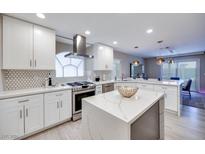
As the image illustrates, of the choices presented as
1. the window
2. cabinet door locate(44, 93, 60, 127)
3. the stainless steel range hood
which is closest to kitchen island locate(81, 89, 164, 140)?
cabinet door locate(44, 93, 60, 127)

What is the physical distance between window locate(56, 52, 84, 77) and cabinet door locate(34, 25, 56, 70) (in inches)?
28.1

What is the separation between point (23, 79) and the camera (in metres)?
2.33

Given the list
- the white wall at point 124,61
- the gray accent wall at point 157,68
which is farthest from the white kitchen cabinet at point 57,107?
the gray accent wall at point 157,68

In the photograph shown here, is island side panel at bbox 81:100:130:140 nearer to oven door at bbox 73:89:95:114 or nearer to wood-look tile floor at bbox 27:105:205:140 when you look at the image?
wood-look tile floor at bbox 27:105:205:140

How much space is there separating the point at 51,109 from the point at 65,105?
12.9 inches

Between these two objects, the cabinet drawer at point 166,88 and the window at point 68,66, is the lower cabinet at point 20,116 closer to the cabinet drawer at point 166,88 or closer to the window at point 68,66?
the window at point 68,66

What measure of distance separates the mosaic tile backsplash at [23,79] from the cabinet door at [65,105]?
740 mm

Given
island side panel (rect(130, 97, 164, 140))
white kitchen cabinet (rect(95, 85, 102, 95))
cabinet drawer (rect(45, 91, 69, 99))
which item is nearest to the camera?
island side panel (rect(130, 97, 164, 140))

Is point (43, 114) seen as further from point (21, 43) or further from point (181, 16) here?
point (181, 16)

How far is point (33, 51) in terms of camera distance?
2.24m

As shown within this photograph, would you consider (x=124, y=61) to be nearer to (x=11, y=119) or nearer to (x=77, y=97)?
(x=77, y=97)

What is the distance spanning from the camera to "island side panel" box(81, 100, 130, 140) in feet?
2.82

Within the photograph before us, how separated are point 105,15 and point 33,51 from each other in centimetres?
172
